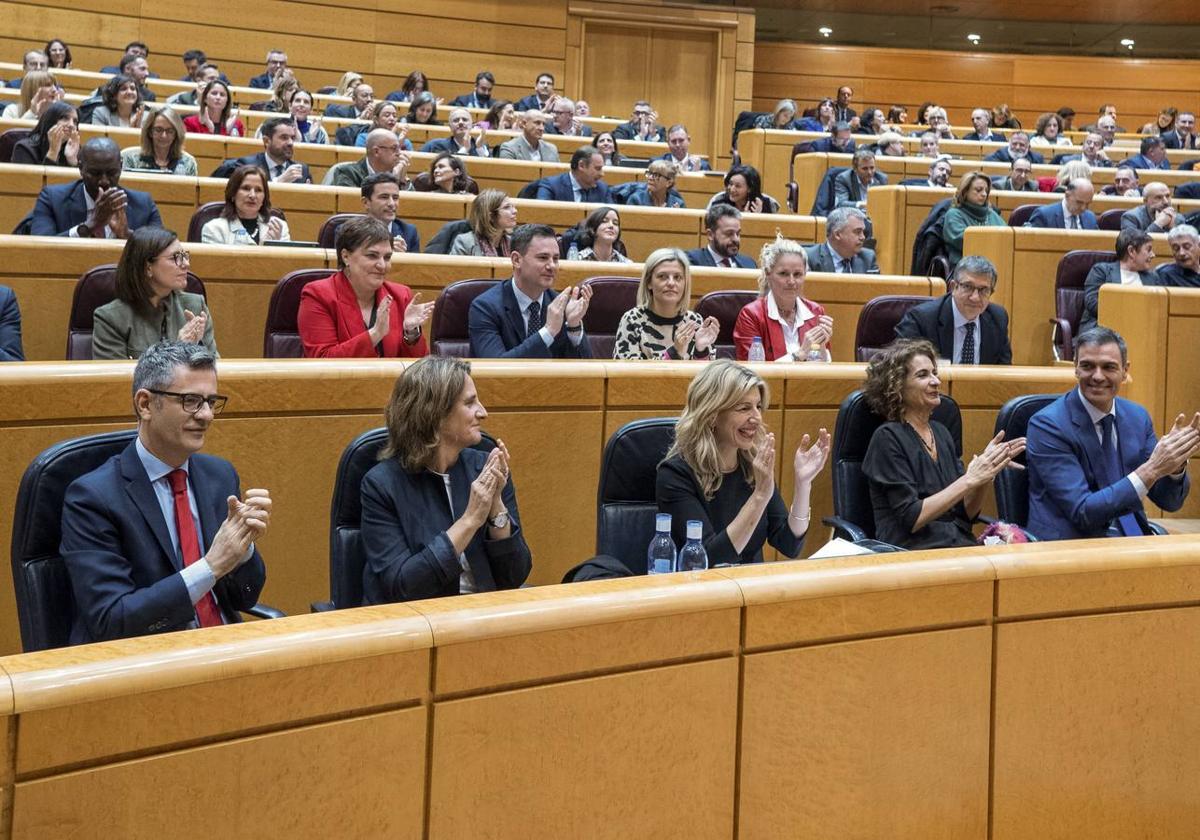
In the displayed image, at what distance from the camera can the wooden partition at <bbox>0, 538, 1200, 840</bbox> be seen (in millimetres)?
1460

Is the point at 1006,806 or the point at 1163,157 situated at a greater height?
the point at 1163,157

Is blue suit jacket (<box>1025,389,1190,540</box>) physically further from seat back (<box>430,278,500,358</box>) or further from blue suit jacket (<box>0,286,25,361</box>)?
blue suit jacket (<box>0,286,25,361</box>)

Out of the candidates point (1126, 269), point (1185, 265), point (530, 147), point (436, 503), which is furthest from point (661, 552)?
point (530, 147)

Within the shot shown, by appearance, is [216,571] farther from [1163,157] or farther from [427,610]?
[1163,157]

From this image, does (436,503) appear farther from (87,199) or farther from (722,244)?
(722,244)

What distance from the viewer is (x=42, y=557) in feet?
7.22

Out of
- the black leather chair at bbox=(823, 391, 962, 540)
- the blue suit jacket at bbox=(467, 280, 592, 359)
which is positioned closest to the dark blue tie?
the black leather chair at bbox=(823, 391, 962, 540)

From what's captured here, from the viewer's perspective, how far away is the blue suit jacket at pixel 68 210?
15.8ft

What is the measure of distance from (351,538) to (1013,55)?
16.1m

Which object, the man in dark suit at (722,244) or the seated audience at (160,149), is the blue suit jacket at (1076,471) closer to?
the man in dark suit at (722,244)

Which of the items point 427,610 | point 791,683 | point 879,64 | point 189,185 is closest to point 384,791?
point 427,610

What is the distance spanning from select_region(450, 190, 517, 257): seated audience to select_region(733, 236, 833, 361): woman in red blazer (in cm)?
116

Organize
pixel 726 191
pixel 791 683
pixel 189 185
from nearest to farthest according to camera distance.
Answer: pixel 791 683 < pixel 189 185 < pixel 726 191

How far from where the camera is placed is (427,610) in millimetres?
1702
